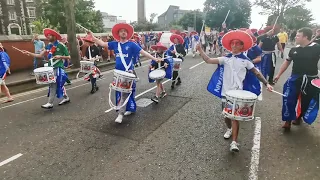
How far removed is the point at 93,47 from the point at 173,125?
502cm

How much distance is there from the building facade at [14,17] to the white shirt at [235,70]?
5017cm

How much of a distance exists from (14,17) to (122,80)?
2010 inches

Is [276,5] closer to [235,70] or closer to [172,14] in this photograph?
[172,14]

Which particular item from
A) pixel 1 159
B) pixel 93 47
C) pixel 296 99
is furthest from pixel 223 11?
pixel 1 159

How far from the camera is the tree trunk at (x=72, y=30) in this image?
493 inches

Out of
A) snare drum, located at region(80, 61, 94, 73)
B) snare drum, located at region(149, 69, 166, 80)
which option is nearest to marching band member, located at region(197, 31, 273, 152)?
snare drum, located at region(149, 69, 166, 80)

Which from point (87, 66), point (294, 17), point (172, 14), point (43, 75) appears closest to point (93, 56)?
point (87, 66)

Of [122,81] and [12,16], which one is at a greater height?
[12,16]

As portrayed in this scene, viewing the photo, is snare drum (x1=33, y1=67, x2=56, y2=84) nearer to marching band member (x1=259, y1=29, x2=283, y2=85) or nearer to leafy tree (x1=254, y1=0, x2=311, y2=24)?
marching band member (x1=259, y1=29, x2=283, y2=85)

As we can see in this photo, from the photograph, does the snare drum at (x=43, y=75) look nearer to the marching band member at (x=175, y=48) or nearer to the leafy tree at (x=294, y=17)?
the marching band member at (x=175, y=48)

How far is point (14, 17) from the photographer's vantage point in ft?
153

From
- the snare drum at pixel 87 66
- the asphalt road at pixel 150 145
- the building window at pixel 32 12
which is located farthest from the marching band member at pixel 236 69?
the building window at pixel 32 12

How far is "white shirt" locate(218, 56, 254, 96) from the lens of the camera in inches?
163

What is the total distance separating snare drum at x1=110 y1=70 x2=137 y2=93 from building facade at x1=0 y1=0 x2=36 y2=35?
4834 cm
